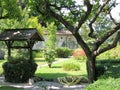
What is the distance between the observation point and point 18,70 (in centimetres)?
1905

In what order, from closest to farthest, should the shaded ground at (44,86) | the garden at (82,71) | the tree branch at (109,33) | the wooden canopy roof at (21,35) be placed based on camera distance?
the garden at (82,71)
the tree branch at (109,33)
the shaded ground at (44,86)
the wooden canopy roof at (21,35)

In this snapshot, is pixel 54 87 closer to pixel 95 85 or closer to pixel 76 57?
pixel 95 85

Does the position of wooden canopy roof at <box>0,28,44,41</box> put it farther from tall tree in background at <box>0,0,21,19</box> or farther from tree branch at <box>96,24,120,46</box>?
tree branch at <box>96,24,120,46</box>

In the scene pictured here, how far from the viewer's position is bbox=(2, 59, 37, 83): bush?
19047mm

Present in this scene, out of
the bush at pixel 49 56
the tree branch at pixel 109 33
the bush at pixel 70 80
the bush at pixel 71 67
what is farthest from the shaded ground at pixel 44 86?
the bush at pixel 49 56

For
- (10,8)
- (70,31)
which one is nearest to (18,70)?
(10,8)

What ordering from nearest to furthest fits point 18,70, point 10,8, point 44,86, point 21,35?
point 44,86 → point 18,70 → point 21,35 → point 10,8

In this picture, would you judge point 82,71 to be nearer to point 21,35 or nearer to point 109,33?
point 21,35

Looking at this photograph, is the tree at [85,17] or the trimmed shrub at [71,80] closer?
the tree at [85,17]

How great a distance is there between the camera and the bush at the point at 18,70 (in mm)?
19047

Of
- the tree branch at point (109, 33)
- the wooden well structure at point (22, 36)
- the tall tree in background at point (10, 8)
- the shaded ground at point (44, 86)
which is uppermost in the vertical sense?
the tall tree in background at point (10, 8)

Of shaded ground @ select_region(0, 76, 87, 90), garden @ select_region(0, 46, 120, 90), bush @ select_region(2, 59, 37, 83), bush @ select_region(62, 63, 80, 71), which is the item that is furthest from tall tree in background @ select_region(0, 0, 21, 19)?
bush @ select_region(62, 63, 80, 71)

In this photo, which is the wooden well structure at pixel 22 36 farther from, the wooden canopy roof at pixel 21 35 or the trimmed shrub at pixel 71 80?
the trimmed shrub at pixel 71 80

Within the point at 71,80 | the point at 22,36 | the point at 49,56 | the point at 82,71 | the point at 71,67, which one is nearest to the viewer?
the point at 71,80
